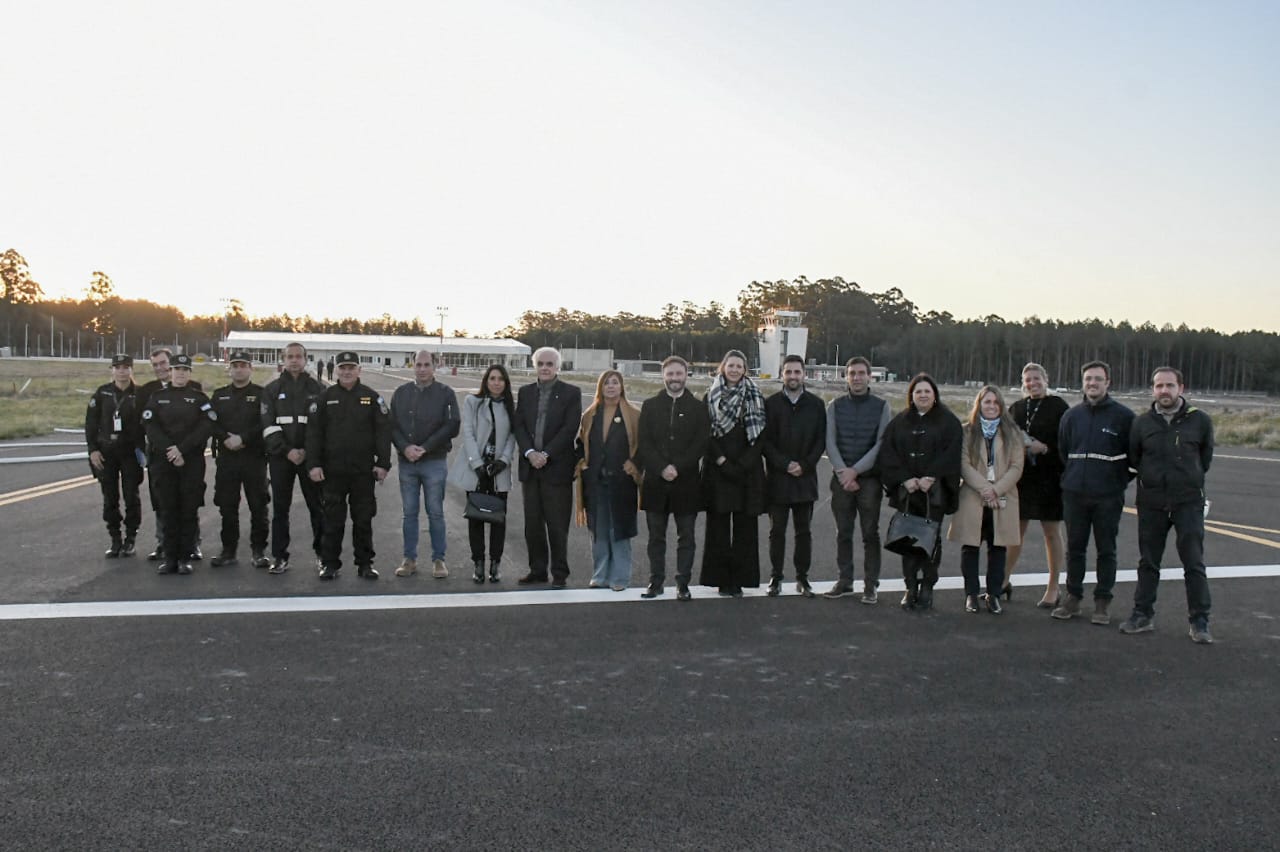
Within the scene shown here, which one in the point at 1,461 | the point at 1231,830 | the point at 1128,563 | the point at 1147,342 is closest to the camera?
the point at 1231,830

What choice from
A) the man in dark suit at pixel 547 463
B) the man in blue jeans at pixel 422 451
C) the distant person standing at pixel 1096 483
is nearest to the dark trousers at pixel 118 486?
the man in blue jeans at pixel 422 451

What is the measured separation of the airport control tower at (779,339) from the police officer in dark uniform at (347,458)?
291ft

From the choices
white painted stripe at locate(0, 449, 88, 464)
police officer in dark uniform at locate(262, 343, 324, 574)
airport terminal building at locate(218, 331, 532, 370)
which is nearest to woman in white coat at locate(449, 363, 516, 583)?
police officer in dark uniform at locate(262, 343, 324, 574)

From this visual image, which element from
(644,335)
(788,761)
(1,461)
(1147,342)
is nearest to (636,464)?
(788,761)

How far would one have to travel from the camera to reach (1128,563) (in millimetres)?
8984

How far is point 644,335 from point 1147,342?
259ft

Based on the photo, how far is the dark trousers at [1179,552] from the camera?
632 cm

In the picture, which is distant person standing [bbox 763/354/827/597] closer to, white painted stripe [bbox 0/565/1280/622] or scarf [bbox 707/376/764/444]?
scarf [bbox 707/376/764/444]

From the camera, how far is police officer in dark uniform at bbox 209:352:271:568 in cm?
811

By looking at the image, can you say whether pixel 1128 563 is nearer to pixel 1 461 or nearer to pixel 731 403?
pixel 731 403

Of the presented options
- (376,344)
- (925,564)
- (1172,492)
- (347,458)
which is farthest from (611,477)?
(376,344)

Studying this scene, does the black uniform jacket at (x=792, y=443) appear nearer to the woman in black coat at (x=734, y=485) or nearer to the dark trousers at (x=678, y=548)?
the woman in black coat at (x=734, y=485)

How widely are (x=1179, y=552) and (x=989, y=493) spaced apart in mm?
1302

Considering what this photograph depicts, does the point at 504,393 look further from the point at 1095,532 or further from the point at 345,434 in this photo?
the point at 1095,532
